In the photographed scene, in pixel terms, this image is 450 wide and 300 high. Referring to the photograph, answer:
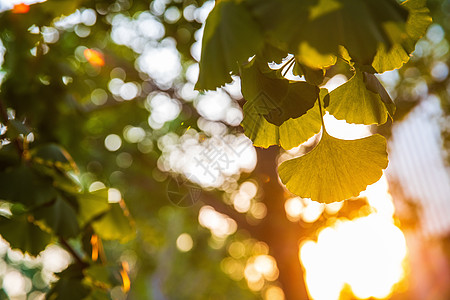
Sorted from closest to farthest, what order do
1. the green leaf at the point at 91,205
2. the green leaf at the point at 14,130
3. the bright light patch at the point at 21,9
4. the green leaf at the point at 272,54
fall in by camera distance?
1. the green leaf at the point at 272,54
2. the bright light patch at the point at 21,9
3. the green leaf at the point at 14,130
4. the green leaf at the point at 91,205

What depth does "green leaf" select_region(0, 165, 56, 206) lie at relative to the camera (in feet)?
3.54

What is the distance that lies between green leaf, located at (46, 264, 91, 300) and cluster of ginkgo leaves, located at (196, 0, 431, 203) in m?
0.84

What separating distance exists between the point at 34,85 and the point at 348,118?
1571 mm

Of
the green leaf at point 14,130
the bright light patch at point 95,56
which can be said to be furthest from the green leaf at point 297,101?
the bright light patch at point 95,56

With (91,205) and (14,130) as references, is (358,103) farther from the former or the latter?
(91,205)

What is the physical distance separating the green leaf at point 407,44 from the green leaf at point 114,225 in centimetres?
114

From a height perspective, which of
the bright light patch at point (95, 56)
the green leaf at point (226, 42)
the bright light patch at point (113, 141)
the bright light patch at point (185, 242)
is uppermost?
the green leaf at point (226, 42)

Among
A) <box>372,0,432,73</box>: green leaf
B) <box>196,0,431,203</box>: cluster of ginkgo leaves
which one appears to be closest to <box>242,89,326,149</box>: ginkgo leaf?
<box>196,0,431,203</box>: cluster of ginkgo leaves

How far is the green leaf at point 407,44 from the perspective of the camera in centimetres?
66

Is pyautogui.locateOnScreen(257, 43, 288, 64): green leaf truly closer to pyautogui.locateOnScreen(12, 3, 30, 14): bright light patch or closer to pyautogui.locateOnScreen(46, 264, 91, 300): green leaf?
pyautogui.locateOnScreen(12, 3, 30, 14): bright light patch

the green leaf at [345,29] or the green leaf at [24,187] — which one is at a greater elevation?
the green leaf at [345,29]

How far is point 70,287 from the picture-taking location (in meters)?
1.22

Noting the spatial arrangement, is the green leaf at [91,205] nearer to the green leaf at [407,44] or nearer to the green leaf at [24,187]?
the green leaf at [24,187]

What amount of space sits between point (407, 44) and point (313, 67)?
→ 188 mm
